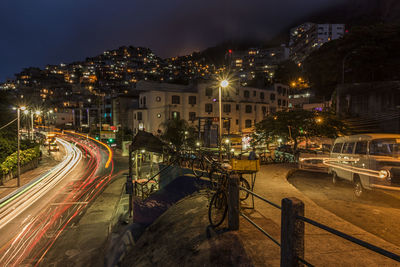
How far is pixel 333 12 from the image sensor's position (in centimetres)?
13712

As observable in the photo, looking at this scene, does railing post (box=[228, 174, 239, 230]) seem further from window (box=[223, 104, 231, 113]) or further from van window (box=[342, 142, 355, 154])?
window (box=[223, 104, 231, 113])

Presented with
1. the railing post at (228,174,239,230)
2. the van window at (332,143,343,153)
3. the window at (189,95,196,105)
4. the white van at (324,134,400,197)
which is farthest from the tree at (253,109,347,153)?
the window at (189,95,196,105)

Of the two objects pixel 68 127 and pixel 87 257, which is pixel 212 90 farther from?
pixel 68 127

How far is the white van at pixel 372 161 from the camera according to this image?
781 cm

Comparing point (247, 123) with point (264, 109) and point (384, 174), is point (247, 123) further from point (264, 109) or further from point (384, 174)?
point (384, 174)

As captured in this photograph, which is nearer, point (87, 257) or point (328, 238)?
point (328, 238)

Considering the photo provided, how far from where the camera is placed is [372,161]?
832cm

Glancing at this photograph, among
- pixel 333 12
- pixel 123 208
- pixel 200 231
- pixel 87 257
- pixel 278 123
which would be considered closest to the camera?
pixel 200 231

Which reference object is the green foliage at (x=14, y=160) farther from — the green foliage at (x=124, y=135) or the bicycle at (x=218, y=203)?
the bicycle at (x=218, y=203)

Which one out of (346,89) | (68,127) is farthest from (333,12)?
(68,127)

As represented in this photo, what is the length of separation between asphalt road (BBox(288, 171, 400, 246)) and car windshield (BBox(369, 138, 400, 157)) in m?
1.50

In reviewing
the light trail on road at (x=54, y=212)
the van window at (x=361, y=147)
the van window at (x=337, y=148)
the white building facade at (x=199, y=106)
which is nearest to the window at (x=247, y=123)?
the white building facade at (x=199, y=106)

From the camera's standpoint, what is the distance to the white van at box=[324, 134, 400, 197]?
7.81 m

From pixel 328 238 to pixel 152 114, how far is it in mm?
38571
